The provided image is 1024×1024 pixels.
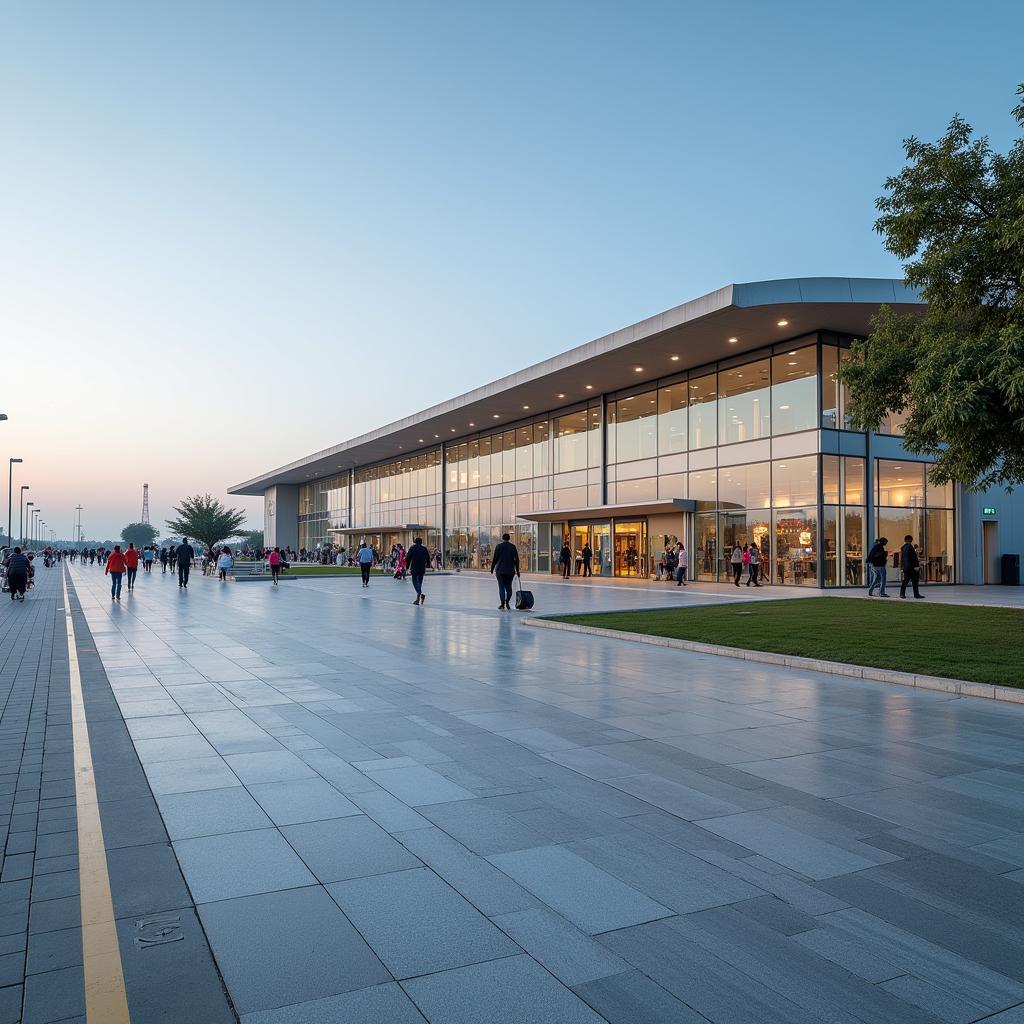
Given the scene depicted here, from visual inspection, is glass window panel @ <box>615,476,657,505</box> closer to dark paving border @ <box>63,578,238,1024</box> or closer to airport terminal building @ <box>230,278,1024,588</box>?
airport terminal building @ <box>230,278,1024,588</box>

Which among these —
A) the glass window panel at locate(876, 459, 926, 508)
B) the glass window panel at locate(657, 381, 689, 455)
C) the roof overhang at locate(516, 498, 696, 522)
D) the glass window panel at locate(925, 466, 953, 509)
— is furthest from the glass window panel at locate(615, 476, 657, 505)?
the glass window panel at locate(925, 466, 953, 509)

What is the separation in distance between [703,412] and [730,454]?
7.86 ft

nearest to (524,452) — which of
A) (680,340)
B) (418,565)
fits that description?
(680,340)

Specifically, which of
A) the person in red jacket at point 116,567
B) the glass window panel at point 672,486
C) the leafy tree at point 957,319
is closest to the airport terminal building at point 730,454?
the glass window panel at point 672,486

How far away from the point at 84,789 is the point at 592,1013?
402 cm

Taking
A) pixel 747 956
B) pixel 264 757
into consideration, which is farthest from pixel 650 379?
pixel 747 956

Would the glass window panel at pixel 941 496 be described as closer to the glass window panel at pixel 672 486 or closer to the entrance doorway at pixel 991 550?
the entrance doorway at pixel 991 550

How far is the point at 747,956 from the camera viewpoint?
3244 mm

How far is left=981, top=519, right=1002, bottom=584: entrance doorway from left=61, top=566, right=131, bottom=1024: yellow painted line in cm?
3365

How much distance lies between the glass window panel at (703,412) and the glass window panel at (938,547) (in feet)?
27.8

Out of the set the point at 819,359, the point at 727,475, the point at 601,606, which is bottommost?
the point at 601,606

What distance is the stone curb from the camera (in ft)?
28.9

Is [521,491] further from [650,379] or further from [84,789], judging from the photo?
[84,789]

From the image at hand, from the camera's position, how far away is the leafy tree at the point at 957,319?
36.1 feet
